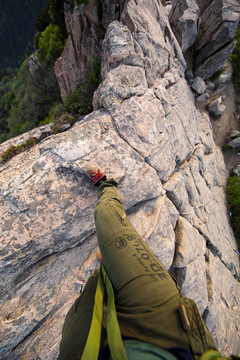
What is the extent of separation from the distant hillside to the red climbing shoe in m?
58.5

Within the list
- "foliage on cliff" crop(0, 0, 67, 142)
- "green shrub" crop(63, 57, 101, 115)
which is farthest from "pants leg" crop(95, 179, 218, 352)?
"foliage on cliff" crop(0, 0, 67, 142)

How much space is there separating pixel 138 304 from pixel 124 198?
2.71 metres

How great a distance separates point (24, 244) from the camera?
3.20 m

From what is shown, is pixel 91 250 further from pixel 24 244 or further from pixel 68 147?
pixel 68 147

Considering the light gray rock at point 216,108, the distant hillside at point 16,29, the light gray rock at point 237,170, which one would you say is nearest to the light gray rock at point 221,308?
the light gray rock at point 237,170

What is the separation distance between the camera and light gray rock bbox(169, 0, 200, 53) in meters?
8.63

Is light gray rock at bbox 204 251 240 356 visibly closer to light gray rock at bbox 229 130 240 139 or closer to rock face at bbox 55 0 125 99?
light gray rock at bbox 229 130 240 139

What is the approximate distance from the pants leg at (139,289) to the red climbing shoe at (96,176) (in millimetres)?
1154

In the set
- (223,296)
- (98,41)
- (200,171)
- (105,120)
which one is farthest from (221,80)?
(223,296)

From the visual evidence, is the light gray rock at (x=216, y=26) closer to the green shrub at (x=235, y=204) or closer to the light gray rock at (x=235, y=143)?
the light gray rock at (x=235, y=143)

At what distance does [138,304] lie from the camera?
5.20 ft

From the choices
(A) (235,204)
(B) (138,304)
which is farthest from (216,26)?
(B) (138,304)

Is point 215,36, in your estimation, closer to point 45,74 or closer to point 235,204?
point 235,204

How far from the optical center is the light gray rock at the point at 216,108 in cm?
1191
